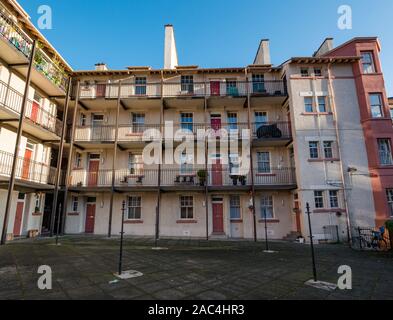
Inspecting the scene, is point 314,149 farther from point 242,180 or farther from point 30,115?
point 30,115

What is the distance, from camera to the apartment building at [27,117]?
1051cm

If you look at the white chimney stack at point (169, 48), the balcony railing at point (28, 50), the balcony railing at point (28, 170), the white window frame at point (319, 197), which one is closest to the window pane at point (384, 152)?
the white window frame at point (319, 197)

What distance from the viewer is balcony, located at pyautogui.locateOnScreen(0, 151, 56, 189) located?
1058cm

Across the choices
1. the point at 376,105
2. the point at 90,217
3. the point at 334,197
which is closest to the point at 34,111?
the point at 90,217

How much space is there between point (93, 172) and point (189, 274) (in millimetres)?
11419

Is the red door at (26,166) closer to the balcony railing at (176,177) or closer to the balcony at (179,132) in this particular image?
the balcony railing at (176,177)

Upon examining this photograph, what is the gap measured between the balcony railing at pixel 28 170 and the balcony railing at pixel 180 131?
2811 millimetres

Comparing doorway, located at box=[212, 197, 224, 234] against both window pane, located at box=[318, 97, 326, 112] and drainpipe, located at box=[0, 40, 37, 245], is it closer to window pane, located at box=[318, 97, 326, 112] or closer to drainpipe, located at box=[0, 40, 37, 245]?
window pane, located at box=[318, 97, 326, 112]

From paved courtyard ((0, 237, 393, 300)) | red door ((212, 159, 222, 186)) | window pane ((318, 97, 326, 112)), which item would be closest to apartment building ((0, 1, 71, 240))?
paved courtyard ((0, 237, 393, 300))

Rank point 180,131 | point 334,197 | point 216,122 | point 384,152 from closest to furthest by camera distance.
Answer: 1. point 334,197
2. point 384,152
3. point 180,131
4. point 216,122

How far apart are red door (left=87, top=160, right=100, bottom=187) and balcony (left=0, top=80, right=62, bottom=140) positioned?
2.88 metres

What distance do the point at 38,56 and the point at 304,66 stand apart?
17.0m

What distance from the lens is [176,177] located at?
561 inches

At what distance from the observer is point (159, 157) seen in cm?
1410
